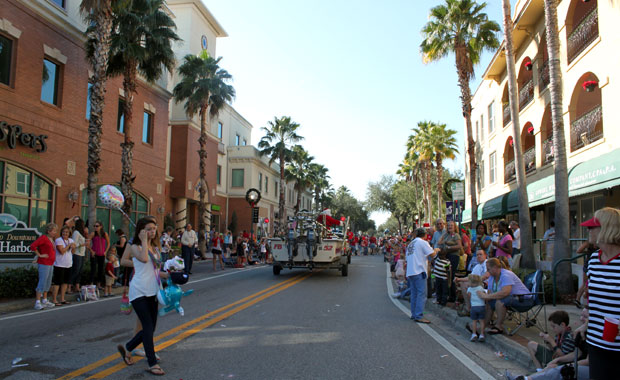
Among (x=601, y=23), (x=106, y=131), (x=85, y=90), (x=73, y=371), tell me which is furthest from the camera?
(x=106, y=131)

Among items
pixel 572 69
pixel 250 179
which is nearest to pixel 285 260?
pixel 572 69

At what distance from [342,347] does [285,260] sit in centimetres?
964

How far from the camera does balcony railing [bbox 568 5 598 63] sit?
14523mm

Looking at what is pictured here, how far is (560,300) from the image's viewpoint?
34.1ft

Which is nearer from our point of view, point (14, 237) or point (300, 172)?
point (14, 237)

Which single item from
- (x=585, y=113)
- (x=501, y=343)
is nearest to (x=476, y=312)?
(x=501, y=343)

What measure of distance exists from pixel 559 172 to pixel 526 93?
36.2 ft

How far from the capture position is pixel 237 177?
43875mm

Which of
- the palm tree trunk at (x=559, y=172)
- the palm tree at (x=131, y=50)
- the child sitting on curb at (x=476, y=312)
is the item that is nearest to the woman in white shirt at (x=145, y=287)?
Result: the child sitting on curb at (x=476, y=312)

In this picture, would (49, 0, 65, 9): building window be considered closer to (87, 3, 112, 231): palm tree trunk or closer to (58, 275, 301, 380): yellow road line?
(87, 3, 112, 231): palm tree trunk

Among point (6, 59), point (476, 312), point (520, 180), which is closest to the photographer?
point (476, 312)

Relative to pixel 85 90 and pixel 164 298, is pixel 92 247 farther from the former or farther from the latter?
pixel 85 90

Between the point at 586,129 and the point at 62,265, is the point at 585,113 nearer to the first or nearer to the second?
the point at 586,129

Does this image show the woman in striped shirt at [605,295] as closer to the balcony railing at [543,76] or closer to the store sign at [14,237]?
the store sign at [14,237]
